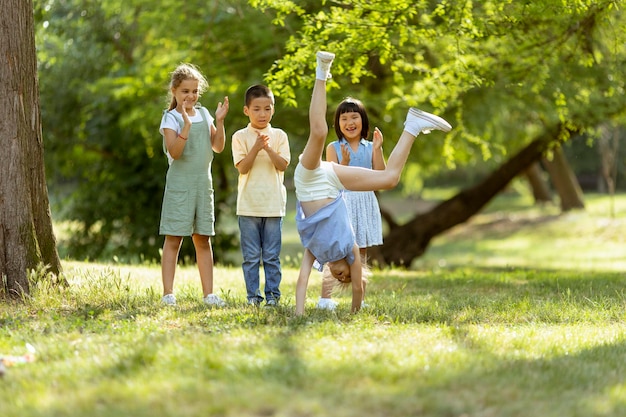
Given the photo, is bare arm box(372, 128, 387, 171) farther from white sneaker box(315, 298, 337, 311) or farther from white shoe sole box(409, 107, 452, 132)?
white sneaker box(315, 298, 337, 311)

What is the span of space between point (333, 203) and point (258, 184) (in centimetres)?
81

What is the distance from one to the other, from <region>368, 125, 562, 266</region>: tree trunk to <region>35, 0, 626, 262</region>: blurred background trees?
719mm

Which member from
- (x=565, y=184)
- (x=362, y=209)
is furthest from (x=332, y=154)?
(x=565, y=184)

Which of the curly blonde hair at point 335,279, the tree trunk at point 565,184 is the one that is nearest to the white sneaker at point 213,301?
the curly blonde hair at point 335,279

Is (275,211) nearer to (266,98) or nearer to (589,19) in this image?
(266,98)

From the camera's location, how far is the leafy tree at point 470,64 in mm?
9281

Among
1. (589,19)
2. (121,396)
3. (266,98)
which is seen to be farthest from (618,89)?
(121,396)

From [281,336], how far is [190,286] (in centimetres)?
280

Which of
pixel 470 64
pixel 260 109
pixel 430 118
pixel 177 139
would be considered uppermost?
pixel 470 64

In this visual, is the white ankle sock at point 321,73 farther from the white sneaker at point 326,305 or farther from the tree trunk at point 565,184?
the tree trunk at point 565,184

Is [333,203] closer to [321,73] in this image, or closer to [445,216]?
[321,73]

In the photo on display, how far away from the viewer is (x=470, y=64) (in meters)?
11.1

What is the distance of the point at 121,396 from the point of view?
400 centimetres

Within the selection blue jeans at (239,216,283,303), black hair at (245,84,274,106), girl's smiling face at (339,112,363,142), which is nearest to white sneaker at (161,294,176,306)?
blue jeans at (239,216,283,303)
